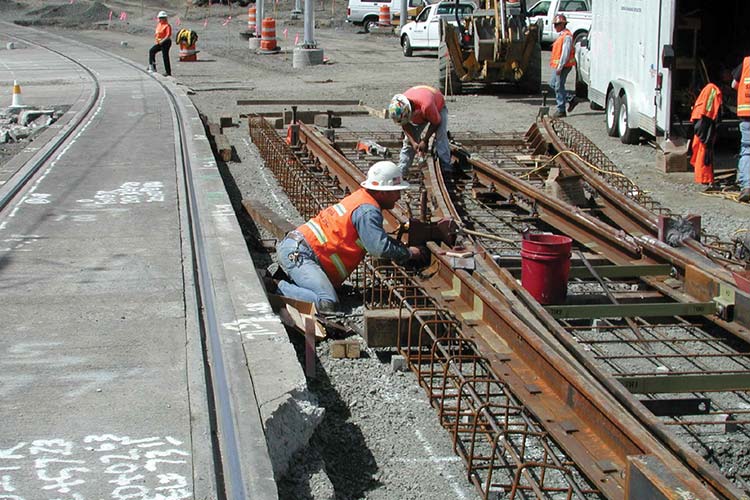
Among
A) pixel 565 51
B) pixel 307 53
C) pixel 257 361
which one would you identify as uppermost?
pixel 565 51

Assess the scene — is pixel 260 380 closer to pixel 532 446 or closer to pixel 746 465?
pixel 532 446

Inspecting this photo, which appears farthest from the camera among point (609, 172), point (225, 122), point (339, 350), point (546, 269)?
point (225, 122)

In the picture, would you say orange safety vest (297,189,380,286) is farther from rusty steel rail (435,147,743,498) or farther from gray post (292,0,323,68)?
gray post (292,0,323,68)

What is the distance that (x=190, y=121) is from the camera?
17953 mm

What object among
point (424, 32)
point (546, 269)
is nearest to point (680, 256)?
point (546, 269)

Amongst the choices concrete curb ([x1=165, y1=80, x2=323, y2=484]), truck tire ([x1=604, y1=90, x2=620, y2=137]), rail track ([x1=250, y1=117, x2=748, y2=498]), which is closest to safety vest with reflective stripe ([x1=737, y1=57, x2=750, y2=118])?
rail track ([x1=250, y1=117, x2=748, y2=498])

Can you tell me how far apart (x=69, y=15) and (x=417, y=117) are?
5134 cm

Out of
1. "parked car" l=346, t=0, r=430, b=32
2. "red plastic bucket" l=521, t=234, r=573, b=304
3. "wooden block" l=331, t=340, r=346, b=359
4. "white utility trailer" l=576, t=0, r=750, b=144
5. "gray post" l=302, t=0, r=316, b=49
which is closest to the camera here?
"wooden block" l=331, t=340, r=346, b=359

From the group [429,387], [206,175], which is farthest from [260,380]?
[206,175]

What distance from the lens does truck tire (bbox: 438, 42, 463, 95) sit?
2380 centimetres

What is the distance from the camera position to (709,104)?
526 inches

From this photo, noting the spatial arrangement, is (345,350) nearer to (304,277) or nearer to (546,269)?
(304,277)

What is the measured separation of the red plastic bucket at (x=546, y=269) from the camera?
7.55 meters

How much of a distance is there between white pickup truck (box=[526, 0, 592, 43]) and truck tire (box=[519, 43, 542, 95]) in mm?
8198
